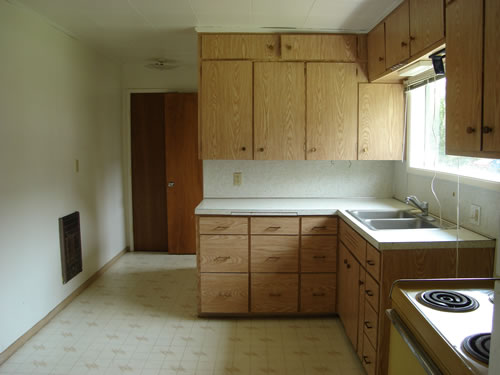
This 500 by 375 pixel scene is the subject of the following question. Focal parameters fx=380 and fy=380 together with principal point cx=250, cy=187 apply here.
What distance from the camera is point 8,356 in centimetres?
244

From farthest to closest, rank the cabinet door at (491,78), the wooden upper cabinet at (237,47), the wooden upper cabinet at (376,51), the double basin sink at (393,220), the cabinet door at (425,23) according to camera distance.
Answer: the wooden upper cabinet at (237,47) → the wooden upper cabinet at (376,51) → the double basin sink at (393,220) → the cabinet door at (425,23) → the cabinet door at (491,78)

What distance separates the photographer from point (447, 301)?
4.32 ft

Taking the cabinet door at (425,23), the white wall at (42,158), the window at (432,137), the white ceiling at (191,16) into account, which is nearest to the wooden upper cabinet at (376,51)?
the white ceiling at (191,16)

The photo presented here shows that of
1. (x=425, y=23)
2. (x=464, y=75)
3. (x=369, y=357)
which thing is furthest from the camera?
(x=369, y=357)

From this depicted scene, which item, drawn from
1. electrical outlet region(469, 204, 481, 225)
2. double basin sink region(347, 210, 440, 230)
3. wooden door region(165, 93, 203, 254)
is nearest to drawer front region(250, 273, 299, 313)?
double basin sink region(347, 210, 440, 230)

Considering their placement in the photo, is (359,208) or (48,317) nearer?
(359,208)

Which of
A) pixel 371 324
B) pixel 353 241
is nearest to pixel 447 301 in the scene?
pixel 371 324

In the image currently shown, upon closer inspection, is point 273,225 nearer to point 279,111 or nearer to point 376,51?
point 279,111

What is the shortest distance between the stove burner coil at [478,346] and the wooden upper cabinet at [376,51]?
80.8 inches

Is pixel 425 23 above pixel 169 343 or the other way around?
above

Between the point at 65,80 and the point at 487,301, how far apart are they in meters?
3.31

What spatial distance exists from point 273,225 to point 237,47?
1404mm

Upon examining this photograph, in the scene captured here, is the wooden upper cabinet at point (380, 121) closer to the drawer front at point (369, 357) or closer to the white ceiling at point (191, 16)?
the white ceiling at point (191, 16)

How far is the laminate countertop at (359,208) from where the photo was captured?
6.41ft
